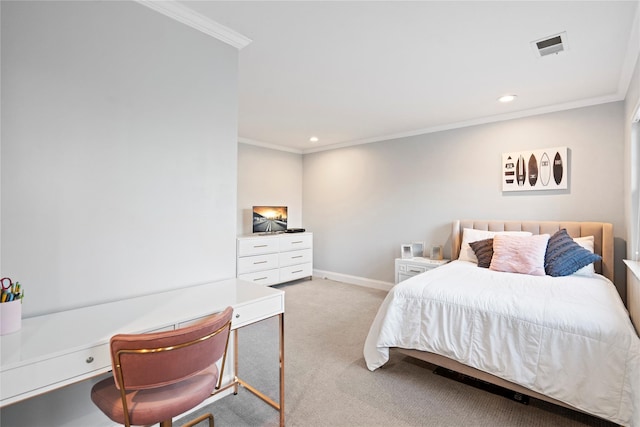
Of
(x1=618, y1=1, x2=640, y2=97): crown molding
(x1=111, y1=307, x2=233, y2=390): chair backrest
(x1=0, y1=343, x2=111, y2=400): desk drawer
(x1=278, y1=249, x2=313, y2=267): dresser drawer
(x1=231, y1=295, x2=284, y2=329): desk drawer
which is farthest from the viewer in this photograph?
(x1=278, y1=249, x2=313, y2=267): dresser drawer

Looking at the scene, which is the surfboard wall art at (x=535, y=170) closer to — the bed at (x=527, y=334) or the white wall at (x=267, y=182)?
the bed at (x=527, y=334)

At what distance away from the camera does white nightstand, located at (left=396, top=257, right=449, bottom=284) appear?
4.00m

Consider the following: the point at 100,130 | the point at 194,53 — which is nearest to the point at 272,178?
the point at 194,53

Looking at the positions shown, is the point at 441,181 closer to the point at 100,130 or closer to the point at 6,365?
the point at 100,130

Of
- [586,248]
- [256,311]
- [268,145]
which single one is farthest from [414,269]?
[268,145]

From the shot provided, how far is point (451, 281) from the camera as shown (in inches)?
102

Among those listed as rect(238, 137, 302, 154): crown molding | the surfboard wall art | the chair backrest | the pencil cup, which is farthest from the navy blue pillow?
rect(238, 137, 302, 154): crown molding

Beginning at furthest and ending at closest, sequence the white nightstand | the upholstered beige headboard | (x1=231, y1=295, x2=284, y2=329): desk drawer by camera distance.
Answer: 1. the white nightstand
2. the upholstered beige headboard
3. (x1=231, y1=295, x2=284, y2=329): desk drawer

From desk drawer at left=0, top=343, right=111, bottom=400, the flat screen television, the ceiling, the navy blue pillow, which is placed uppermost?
the ceiling

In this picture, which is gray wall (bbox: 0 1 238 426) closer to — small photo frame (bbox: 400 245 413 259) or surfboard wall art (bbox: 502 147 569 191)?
small photo frame (bbox: 400 245 413 259)

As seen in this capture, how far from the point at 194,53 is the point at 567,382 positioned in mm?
2990

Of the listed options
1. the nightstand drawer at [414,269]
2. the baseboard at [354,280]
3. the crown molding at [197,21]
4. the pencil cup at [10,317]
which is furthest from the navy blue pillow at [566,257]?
the pencil cup at [10,317]

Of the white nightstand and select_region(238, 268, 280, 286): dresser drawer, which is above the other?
the white nightstand

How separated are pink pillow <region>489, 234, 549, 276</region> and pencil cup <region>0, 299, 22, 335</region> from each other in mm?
3491
